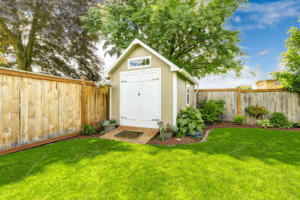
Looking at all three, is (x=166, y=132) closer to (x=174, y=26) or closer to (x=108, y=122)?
(x=108, y=122)

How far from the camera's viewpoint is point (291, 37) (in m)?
6.34

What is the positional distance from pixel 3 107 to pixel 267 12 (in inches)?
535

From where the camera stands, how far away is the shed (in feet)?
16.1

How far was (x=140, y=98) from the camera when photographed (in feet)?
17.5

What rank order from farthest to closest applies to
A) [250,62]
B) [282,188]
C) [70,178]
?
[250,62], [70,178], [282,188]

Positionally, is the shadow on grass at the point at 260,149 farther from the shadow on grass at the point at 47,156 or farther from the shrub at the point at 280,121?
the shrub at the point at 280,121

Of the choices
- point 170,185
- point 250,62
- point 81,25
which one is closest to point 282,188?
point 170,185

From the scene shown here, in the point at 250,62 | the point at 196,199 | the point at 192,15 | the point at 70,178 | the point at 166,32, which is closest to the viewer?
the point at 196,199

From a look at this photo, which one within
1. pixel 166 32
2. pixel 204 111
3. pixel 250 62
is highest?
pixel 166 32

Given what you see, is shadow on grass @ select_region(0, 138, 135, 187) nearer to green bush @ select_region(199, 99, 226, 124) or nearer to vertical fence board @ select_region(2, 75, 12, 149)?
vertical fence board @ select_region(2, 75, 12, 149)

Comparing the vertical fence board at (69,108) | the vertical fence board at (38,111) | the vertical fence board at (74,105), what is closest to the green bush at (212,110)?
the vertical fence board at (74,105)

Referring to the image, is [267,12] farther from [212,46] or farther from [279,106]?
[279,106]

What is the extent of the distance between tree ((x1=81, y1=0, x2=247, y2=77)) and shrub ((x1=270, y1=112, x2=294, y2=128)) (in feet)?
12.4

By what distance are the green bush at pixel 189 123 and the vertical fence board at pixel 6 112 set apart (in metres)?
4.69
